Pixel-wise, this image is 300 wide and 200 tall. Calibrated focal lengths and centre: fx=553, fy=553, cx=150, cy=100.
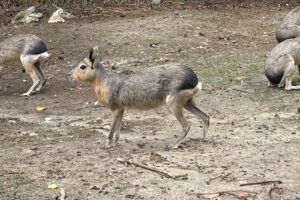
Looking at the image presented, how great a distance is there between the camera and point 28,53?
386 inches

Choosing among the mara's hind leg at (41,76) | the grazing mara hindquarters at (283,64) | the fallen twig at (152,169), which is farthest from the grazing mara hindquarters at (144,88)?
the mara's hind leg at (41,76)

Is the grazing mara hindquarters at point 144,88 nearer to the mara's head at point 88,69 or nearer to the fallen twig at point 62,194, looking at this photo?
the mara's head at point 88,69

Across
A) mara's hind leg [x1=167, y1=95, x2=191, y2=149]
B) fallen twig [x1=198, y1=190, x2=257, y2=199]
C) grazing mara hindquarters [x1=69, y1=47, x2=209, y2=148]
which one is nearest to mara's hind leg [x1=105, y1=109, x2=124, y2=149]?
grazing mara hindquarters [x1=69, y1=47, x2=209, y2=148]

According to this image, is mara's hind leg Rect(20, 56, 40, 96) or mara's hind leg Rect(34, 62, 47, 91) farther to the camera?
mara's hind leg Rect(34, 62, 47, 91)

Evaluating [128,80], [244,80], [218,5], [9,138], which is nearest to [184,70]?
[128,80]

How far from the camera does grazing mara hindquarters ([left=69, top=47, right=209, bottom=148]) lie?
6.50 meters

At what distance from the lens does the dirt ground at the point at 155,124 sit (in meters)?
5.48

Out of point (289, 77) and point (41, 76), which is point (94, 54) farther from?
point (289, 77)

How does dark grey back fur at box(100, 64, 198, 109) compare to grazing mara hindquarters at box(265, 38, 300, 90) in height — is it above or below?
above

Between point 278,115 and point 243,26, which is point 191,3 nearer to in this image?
point 243,26

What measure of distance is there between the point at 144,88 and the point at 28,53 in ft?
12.6

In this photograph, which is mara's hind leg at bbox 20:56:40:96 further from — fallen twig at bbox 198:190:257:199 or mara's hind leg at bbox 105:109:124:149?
fallen twig at bbox 198:190:257:199

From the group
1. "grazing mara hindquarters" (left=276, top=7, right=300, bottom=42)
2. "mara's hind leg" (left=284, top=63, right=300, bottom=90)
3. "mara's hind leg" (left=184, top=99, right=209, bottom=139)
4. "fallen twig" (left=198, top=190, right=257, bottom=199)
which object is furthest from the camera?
"grazing mara hindquarters" (left=276, top=7, right=300, bottom=42)

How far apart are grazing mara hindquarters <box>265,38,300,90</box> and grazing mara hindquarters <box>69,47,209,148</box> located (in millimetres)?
2477
